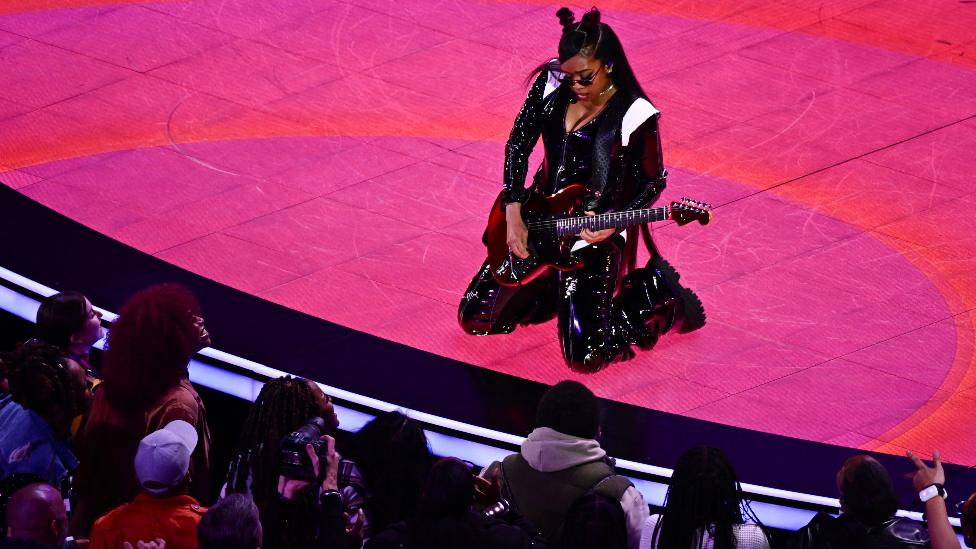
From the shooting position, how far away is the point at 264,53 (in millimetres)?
10922

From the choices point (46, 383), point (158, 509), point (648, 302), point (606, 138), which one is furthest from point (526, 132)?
point (158, 509)

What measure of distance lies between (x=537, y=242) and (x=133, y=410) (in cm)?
215

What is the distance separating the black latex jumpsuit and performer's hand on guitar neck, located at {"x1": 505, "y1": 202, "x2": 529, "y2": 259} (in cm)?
6

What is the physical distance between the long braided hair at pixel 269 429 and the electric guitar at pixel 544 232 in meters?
1.94

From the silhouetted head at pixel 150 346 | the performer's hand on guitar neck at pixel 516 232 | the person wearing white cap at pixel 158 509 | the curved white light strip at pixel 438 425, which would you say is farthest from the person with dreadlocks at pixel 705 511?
the performer's hand on guitar neck at pixel 516 232

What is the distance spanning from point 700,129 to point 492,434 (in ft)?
14.2

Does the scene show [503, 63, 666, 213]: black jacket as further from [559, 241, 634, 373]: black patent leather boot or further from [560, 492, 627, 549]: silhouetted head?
[560, 492, 627, 549]: silhouetted head

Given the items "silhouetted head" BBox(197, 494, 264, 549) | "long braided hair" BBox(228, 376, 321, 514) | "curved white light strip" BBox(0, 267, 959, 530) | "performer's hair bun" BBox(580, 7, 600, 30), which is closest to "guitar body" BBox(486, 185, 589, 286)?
"performer's hair bun" BBox(580, 7, 600, 30)

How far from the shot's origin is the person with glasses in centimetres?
675

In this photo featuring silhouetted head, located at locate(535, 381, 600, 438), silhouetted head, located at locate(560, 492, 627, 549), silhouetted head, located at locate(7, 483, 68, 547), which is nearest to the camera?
silhouetted head, located at locate(560, 492, 627, 549)

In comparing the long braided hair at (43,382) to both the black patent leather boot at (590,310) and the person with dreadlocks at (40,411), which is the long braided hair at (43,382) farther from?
the black patent leather boot at (590,310)

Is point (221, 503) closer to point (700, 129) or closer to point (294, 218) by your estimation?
point (294, 218)

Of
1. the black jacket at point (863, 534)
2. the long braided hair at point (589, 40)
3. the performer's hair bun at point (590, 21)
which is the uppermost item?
the performer's hair bun at point (590, 21)

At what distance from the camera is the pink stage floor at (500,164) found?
745 cm
